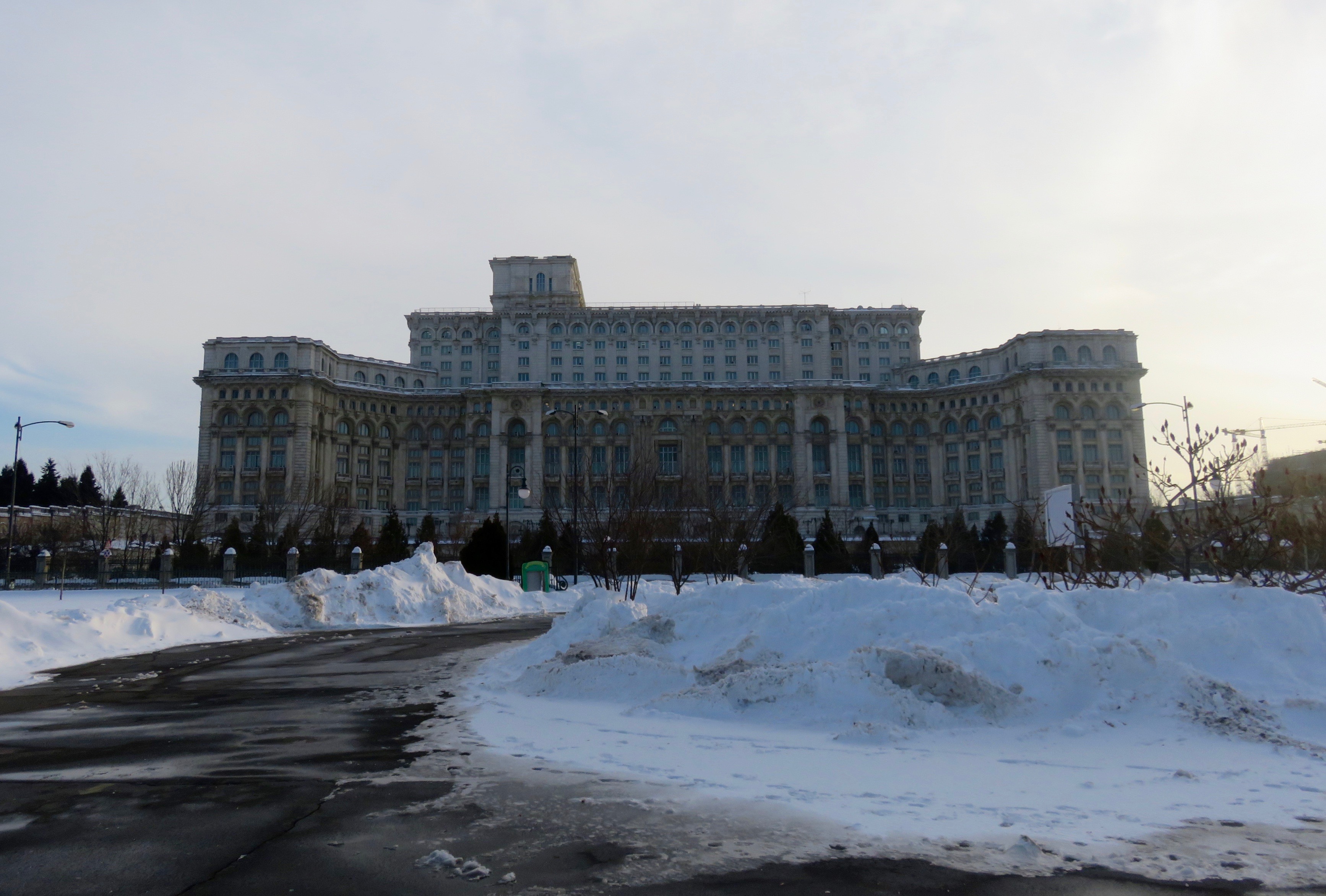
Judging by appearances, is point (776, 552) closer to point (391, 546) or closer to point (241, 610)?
point (391, 546)

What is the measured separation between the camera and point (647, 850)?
18.3 ft

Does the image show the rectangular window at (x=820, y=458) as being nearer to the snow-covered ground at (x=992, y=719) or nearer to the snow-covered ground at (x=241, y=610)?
the snow-covered ground at (x=241, y=610)

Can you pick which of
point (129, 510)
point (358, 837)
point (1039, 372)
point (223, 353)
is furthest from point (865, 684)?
point (223, 353)

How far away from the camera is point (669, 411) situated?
343ft

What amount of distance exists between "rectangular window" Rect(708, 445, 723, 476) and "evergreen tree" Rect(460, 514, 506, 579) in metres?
55.9

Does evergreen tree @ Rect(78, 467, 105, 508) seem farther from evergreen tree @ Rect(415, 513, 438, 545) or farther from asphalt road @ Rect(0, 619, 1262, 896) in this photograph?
asphalt road @ Rect(0, 619, 1262, 896)

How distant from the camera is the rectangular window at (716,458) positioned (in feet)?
341

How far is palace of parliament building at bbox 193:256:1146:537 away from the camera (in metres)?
97.7

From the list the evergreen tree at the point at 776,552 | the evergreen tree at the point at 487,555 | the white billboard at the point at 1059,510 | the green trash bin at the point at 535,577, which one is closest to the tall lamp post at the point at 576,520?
the green trash bin at the point at 535,577

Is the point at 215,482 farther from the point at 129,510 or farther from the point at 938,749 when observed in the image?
the point at 938,749

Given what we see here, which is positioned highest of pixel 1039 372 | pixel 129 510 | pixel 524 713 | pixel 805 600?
pixel 1039 372

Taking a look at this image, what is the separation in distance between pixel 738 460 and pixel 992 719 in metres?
96.6

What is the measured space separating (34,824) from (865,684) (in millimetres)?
7671

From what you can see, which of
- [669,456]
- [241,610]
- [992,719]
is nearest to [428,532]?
[669,456]
